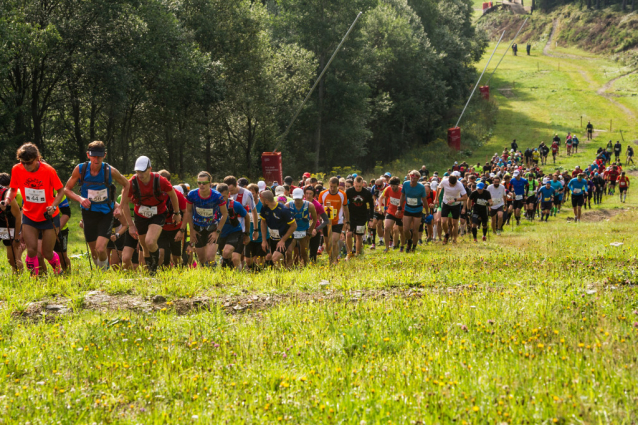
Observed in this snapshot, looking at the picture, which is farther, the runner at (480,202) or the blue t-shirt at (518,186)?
the blue t-shirt at (518,186)

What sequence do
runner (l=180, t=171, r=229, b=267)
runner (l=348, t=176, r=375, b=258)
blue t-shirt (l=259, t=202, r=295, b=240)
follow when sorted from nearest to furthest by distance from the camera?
runner (l=180, t=171, r=229, b=267)
blue t-shirt (l=259, t=202, r=295, b=240)
runner (l=348, t=176, r=375, b=258)

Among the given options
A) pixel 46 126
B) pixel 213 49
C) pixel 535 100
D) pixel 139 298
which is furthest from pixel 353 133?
pixel 139 298

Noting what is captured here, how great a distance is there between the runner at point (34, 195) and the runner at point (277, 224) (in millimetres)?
3769

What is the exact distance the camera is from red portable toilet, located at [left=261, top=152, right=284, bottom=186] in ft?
108

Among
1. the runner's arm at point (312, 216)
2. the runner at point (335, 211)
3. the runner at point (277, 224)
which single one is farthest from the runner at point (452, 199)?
the runner at point (277, 224)

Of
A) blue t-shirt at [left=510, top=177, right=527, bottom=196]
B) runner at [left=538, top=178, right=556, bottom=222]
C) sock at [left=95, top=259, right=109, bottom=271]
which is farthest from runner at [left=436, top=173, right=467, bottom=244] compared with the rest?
runner at [left=538, top=178, right=556, bottom=222]

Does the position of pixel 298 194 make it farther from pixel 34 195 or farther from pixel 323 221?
pixel 34 195

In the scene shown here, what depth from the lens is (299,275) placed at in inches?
370

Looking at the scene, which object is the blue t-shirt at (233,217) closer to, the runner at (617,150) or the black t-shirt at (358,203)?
the black t-shirt at (358,203)

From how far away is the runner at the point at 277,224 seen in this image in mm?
10992

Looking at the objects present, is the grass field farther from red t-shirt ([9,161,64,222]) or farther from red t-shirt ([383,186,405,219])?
red t-shirt ([383,186,405,219])

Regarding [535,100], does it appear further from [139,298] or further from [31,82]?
[139,298]

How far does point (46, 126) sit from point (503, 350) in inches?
1287

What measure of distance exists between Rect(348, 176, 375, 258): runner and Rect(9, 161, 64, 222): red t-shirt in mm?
7437
